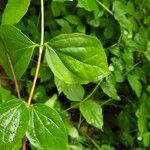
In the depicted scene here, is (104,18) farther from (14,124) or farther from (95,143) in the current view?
(14,124)

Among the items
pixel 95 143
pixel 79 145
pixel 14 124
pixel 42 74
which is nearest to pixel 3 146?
pixel 14 124

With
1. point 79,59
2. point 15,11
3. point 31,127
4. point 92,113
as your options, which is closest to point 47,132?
point 31,127

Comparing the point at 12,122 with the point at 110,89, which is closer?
Answer: the point at 12,122

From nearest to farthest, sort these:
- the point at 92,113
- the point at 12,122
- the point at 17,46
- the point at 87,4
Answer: the point at 12,122
the point at 17,46
the point at 87,4
the point at 92,113

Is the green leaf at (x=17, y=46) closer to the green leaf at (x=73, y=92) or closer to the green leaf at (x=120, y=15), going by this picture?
the green leaf at (x=73, y=92)

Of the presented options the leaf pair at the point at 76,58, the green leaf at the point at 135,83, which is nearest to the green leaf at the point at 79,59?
the leaf pair at the point at 76,58

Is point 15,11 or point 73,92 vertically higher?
point 15,11

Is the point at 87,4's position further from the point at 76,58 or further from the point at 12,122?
the point at 12,122
